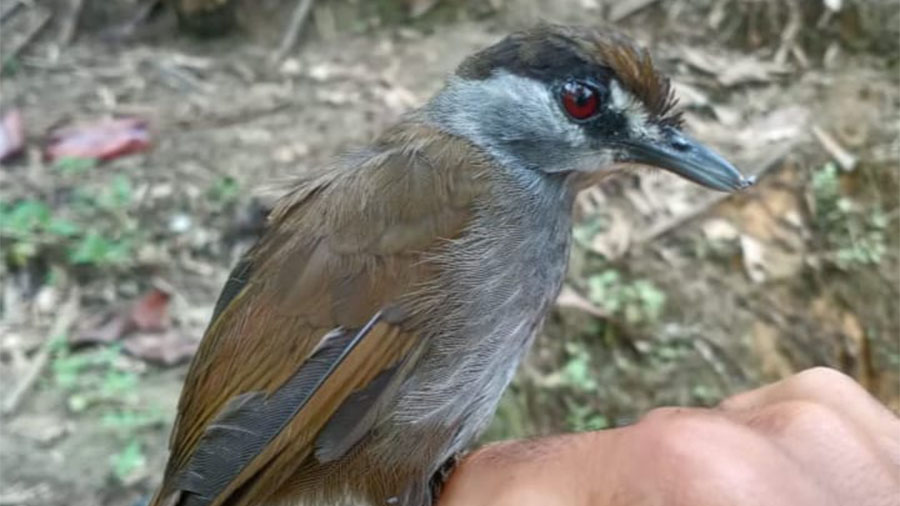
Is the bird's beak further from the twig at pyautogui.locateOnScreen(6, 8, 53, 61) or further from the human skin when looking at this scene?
the twig at pyautogui.locateOnScreen(6, 8, 53, 61)

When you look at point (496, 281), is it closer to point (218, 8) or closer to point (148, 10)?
point (218, 8)

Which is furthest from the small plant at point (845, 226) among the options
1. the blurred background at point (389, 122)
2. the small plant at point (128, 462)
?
the small plant at point (128, 462)

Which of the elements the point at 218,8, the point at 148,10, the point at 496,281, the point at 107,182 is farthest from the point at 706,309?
the point at 148,10

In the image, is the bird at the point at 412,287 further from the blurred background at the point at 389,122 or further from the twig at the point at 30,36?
the twig at the point at 30,36

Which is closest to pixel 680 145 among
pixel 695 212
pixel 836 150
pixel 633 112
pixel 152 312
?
pixel 633 112

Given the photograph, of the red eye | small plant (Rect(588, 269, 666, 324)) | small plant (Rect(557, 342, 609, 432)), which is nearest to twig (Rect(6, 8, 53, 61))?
small plant (Rect(588, 269, 666, 324))
